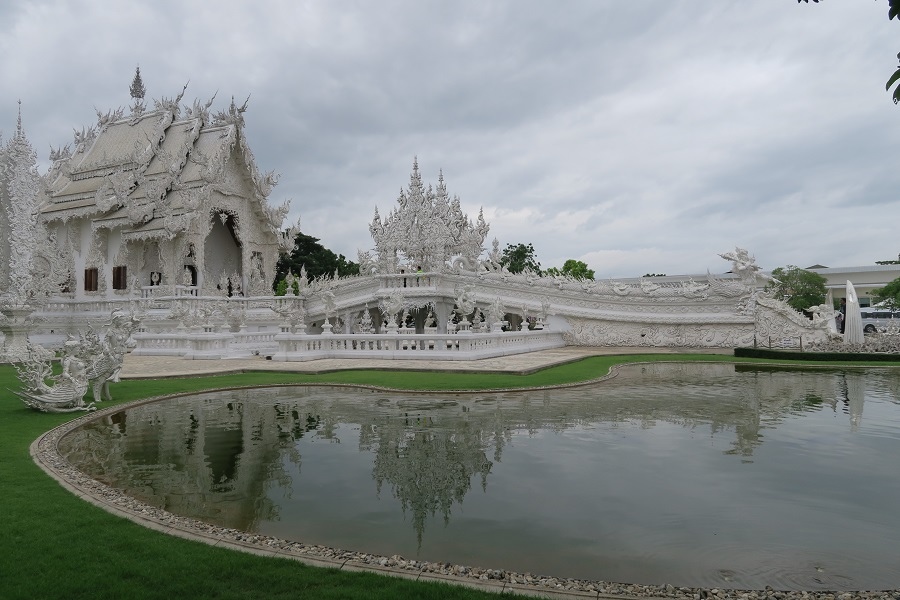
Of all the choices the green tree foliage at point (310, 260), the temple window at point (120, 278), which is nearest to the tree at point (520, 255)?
the green tree foliage at point (310, 260)

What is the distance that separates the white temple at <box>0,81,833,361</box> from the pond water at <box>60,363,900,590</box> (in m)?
8.57

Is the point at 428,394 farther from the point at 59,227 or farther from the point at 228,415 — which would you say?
the point at 59,227

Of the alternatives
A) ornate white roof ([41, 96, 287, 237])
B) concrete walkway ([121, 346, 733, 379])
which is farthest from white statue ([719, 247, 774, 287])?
ornate white roof ([41, 96, 287, 237])

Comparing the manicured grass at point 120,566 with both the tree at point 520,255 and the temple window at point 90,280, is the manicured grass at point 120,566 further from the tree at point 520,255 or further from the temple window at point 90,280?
the tree at point 520,255

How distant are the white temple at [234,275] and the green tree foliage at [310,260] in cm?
1682

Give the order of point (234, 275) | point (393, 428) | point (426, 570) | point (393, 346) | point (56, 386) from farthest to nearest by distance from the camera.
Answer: point (234, 275) → point (393, 346) → point (56, 386) → point (393, 428) → point (426, 570)

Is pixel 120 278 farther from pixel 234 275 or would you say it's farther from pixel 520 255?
pixel 520 255

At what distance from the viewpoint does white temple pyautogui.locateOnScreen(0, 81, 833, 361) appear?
68.4ft

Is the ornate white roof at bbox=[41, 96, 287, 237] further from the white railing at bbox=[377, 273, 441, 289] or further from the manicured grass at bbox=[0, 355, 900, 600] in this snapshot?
the manicured grass at bbox=[0, 355, 900, 600]

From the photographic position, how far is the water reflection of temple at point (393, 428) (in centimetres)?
517

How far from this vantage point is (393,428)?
24.7 ft

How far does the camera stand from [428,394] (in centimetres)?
1034

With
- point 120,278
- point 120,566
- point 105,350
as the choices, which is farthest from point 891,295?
point 120,278

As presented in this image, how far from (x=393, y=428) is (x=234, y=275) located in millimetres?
22090
